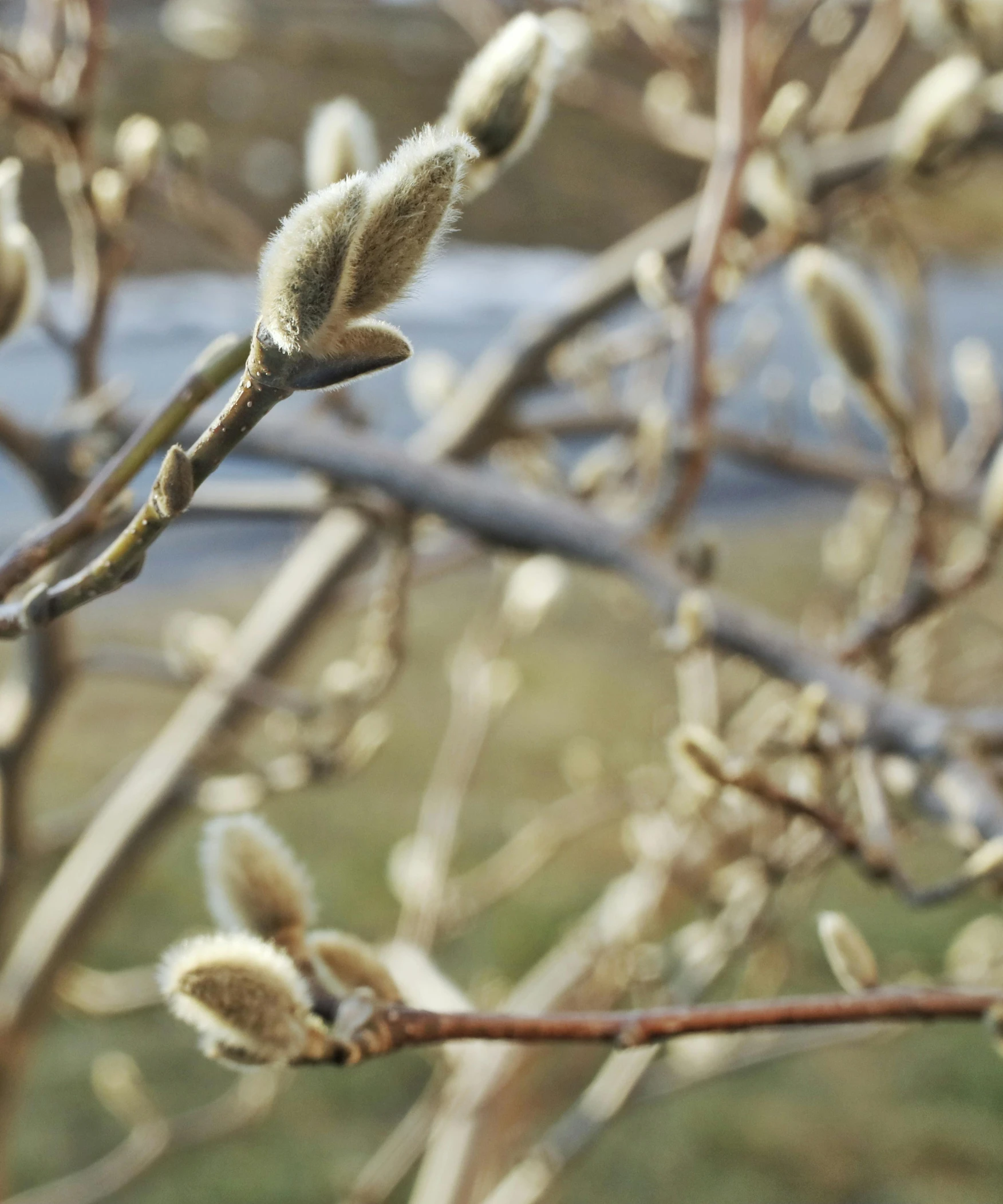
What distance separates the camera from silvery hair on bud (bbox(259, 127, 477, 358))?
19 cm

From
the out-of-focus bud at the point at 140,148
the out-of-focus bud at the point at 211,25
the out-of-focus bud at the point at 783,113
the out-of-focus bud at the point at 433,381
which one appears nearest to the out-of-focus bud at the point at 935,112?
the out-of-focus bud at the point at 783,113

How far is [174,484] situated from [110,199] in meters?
0.38

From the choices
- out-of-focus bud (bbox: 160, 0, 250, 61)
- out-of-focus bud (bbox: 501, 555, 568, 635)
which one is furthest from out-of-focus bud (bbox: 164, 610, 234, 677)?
out-of-focus bud (bbox: 160, 0, 250, 61)

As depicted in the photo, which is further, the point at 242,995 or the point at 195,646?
the point at 195,646

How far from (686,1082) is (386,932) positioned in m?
0.81

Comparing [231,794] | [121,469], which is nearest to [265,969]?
[121,469]

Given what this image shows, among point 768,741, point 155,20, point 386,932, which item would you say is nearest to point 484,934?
point 386,932

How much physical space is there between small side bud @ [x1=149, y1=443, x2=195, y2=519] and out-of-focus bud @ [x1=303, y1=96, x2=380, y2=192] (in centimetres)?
22

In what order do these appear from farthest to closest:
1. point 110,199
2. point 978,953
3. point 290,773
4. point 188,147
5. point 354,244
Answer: point 978,953 < point 290,773 < point 188,147 < point 110,199 < point 354,244

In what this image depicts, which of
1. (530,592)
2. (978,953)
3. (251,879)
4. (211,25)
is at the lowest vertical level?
(978,953)

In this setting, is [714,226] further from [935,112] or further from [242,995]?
[242,995]

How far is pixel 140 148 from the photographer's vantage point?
53 cm

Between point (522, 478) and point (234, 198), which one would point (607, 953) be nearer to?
point (522, 478)

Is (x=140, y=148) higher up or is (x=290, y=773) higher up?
(x=140, y=148)
